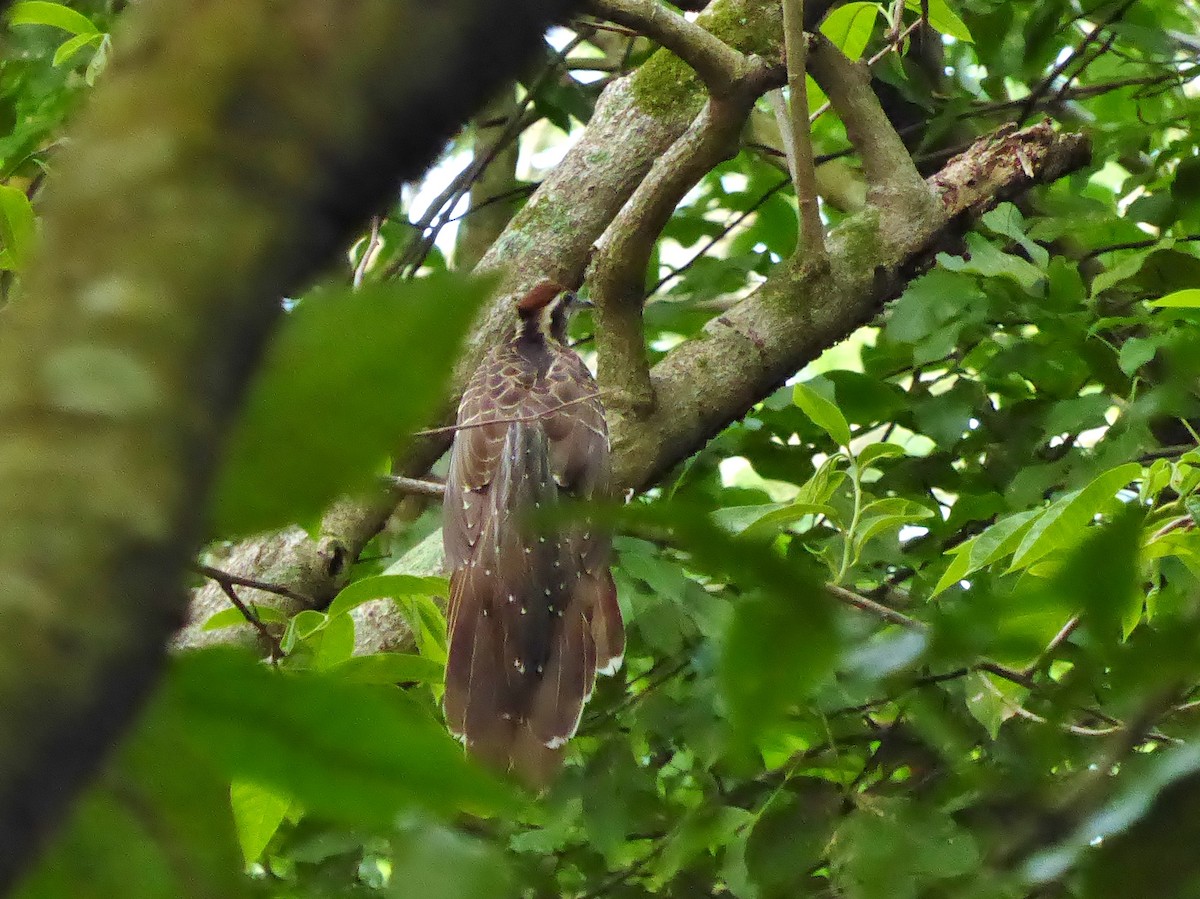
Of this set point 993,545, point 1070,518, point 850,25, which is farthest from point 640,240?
point 1070,518

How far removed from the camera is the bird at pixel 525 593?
203 centimetres

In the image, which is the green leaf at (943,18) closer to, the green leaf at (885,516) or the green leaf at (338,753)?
the green leaf at (885,516)

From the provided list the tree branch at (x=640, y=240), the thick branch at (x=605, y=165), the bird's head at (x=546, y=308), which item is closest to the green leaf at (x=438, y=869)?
the tree branch at (x=640, y=240)

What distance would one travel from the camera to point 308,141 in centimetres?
30

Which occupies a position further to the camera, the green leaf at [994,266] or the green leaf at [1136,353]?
the green leaf at [994,266]

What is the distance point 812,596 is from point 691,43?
1.75 m

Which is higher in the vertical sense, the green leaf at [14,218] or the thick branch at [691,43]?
the green leaf at [14,218]

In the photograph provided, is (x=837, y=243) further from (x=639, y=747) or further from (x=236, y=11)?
(x=236, y=11)

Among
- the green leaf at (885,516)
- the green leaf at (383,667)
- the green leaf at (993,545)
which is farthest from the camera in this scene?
the green leaf at (885,516)

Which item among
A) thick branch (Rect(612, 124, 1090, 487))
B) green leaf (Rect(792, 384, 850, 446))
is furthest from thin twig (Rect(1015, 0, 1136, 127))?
green leaf (Rect(792, 384, 850, 446))

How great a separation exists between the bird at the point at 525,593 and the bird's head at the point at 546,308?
267 millimetres

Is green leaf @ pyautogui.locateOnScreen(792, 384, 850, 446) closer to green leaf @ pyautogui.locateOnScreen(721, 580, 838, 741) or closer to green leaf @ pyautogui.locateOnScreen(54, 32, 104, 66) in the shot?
green leaf @ pyautogui.locateOnScreen(54, 32, 104, 66)

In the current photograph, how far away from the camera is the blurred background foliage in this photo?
381mm

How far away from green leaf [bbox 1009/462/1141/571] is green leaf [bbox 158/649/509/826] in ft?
2.72
